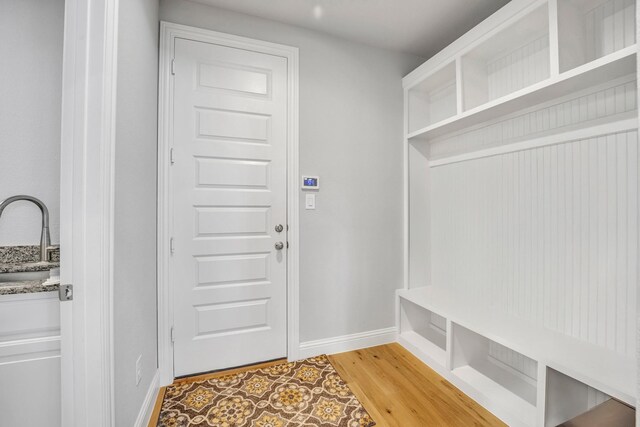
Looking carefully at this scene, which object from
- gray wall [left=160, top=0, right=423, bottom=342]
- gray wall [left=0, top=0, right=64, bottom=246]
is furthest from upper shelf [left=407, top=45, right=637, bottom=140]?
gray wall [left=0, top=0, right=64, bottom=246]

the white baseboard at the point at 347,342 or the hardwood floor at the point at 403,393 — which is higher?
the white baseboard at the point at 347,342

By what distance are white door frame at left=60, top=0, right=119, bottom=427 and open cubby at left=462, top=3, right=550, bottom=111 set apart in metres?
2.06

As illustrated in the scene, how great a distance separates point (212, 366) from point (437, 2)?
303cm

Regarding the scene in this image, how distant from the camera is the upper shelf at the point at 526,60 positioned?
1.34 m

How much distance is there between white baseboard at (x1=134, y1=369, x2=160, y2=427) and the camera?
1441 mm

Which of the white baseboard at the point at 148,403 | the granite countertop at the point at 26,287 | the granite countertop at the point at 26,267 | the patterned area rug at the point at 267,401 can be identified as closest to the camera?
the granite countertop at the point at 26,287

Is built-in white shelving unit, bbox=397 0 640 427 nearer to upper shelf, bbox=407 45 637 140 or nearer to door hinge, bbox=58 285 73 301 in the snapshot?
upper shelf, bbox=407 45 637 140

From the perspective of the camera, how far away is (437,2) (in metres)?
1.89

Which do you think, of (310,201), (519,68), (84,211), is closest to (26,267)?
(84,211)

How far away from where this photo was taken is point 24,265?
1.11 meters

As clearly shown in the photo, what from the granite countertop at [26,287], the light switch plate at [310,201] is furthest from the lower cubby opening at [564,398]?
the granite countertop at [26,287]

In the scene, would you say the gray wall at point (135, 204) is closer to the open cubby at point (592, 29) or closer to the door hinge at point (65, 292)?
the door hinge at point (65, 292)

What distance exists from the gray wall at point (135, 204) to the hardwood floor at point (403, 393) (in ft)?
1.50

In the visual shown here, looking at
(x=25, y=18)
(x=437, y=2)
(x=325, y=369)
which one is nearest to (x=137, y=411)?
(x=325, y=369)
